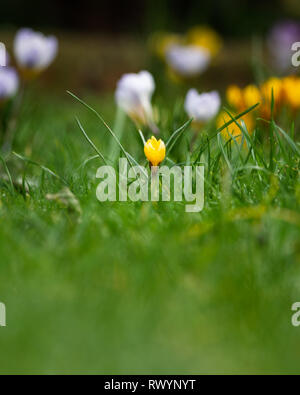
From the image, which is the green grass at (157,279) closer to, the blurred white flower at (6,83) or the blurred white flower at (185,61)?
the blurred white flower at (6,83)

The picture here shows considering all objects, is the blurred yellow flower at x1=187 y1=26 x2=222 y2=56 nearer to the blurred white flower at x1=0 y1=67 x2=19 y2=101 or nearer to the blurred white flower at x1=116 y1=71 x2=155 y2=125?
the blurred white flower at x1=0 y1=67 x2=19 y2=101

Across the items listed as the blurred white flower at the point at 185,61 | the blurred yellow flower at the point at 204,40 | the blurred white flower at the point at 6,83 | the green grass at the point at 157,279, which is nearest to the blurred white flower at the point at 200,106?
the green grass at the point at 157,279

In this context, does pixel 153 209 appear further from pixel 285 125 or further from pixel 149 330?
pixel 285 125

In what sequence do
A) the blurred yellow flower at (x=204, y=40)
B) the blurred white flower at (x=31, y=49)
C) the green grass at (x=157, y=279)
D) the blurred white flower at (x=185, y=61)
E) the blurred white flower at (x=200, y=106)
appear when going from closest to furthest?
the green grass at (x=157, y=279), the blurred white flower at (x=200, y=106), the blurred white flower at (x=31, y=49), the blurred white flower at (x=185, y=61), the blurred yellow flower at (x=204, y=40)

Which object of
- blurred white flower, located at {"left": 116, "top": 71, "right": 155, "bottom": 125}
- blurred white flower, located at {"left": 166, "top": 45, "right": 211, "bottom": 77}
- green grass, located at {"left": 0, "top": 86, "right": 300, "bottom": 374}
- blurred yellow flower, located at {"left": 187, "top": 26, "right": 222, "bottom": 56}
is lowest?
green grass, located at {"left": 0, "top": 86, "right": 300, "bottom": 374}

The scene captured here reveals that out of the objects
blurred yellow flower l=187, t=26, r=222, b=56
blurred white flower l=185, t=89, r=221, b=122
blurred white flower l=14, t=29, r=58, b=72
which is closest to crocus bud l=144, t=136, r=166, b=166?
blurred white flower l=185, t=89, r=221, b=122

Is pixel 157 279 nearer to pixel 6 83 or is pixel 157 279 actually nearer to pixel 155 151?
pixel 155 151
